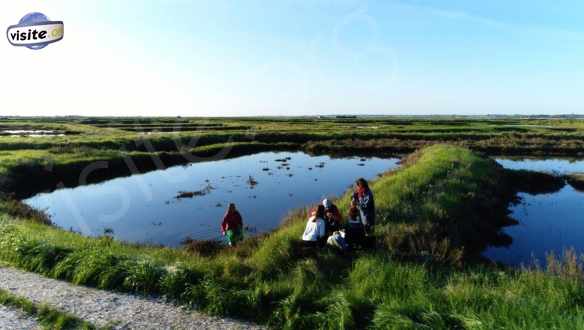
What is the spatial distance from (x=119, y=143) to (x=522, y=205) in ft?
131

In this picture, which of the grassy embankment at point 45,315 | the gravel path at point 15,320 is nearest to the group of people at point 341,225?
the grassy embankment at point 45,315

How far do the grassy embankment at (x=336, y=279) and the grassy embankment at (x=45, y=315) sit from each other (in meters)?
1.31

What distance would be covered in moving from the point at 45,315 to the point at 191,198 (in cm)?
1713

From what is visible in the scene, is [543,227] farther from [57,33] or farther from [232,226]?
[57,33]

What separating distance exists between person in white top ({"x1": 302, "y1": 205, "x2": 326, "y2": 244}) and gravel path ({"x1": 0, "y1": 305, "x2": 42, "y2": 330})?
6.57 meters

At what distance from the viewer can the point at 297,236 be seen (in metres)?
11.8

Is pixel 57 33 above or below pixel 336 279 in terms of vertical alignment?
above

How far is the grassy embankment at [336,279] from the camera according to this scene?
671 cm

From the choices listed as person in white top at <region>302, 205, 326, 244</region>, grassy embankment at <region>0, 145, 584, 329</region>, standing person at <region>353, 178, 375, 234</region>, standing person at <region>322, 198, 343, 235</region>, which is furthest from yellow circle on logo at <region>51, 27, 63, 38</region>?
standing person at <region>353, 178, 375, 234</region>

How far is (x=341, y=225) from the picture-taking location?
39.7 ft

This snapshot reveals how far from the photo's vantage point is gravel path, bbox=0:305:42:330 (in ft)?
23.0

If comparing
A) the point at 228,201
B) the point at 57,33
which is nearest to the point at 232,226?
the point at 228,201

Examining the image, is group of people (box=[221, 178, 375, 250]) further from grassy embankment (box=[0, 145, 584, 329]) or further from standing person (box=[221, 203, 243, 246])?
grassy embankment (box=[0, 145, 584, 329])

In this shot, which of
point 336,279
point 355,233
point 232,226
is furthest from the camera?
point 232,226
